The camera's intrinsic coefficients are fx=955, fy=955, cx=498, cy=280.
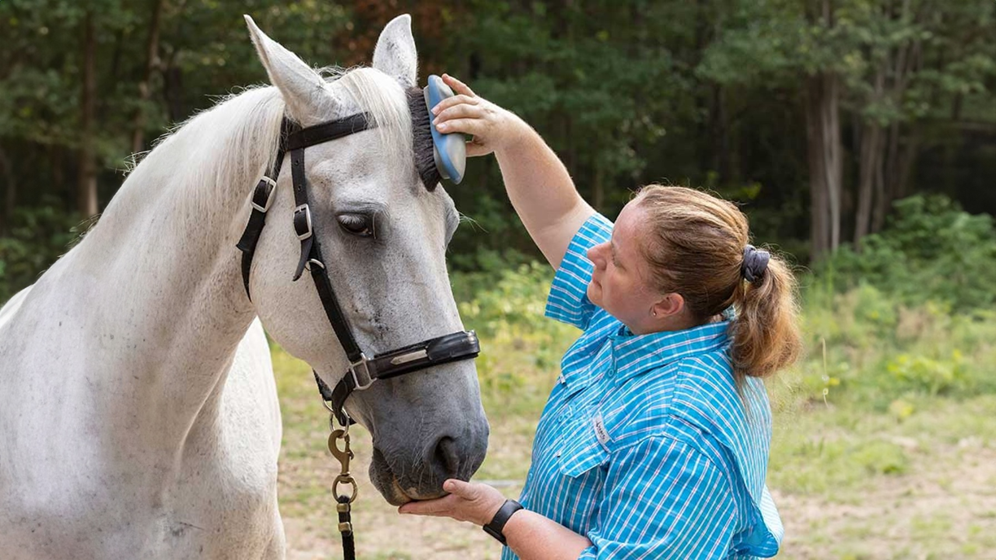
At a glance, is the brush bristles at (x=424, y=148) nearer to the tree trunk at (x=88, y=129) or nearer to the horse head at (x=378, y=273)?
the horse head at (x=378, y=273)

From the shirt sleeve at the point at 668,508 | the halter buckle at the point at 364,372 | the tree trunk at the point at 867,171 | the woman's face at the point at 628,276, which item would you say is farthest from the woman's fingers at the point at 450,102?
the tree trunk at the point at 867,171

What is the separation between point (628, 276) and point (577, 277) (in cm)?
41

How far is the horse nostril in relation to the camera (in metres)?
1.71

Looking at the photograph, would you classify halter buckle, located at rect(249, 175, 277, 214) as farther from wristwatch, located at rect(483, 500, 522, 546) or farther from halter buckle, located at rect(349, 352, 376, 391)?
wristwatch, located at rect(483, 500, 522, 546)

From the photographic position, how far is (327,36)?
13898 mm

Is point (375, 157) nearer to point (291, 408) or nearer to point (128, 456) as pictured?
point (128, 456)

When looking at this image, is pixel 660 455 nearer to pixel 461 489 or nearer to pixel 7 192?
pixel 461 489

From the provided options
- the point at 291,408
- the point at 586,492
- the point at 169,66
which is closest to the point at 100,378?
the point at 586,492

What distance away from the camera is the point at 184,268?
1.96m

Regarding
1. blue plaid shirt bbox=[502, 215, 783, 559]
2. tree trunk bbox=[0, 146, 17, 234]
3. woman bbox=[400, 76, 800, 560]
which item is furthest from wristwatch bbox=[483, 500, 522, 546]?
tree trunk bbox=[0, 146, 17, 234]

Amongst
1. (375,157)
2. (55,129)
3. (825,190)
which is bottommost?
(825,190)

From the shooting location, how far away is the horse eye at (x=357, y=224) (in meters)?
1.73

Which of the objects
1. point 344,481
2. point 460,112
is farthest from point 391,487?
point 460,112

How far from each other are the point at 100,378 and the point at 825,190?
555 inches
